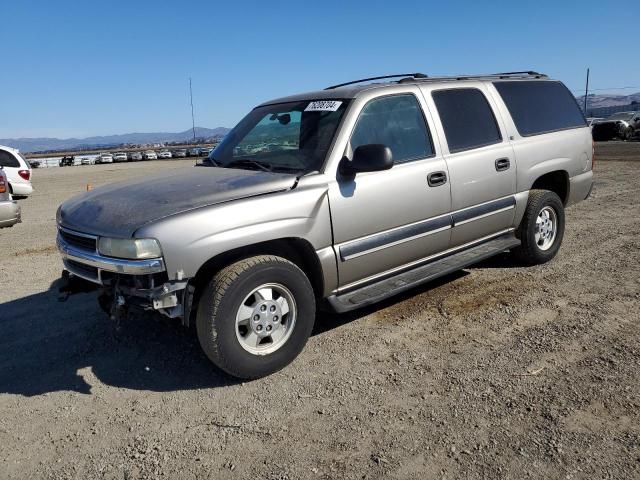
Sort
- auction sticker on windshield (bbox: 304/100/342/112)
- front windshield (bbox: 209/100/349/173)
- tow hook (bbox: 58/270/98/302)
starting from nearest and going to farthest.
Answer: tow hook (bbox: 58/270/98/302) → front windshield (bbox: 209/100/349/173) → auction sticker on windshield (bbox: 304/100/342/112)

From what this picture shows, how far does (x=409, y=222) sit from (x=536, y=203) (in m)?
1.90

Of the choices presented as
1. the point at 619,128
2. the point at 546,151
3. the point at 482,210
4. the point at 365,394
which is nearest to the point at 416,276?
the point at 482,210

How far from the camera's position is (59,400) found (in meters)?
3.39

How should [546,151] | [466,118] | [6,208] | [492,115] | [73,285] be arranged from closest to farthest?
[73,285] → [466,118] → [492,115] → [546,151] → [6,208]

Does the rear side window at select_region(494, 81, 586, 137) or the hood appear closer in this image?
the hood

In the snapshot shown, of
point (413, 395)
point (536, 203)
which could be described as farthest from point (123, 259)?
point (536, 203)

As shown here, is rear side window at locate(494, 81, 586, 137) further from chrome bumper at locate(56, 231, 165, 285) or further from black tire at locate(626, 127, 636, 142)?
black tire at locate(626, 127, 636, 142)

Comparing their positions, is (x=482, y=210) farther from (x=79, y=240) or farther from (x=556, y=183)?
(x=79, y=240)

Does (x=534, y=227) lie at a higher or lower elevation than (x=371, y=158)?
lower

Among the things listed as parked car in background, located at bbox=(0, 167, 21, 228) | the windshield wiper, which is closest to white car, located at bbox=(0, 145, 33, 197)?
parked car in background, located at bbox=(0, 167, 21, 228)

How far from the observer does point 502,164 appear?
497cm

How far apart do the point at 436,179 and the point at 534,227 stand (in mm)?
1741

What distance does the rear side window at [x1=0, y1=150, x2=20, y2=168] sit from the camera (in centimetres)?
1368

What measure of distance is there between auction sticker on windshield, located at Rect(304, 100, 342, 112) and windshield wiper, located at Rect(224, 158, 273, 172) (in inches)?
24.6
